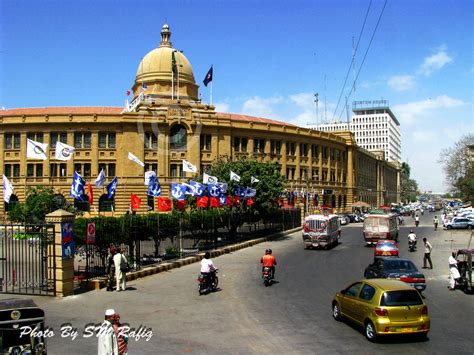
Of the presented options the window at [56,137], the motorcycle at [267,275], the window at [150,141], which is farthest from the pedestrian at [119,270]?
the window at [56,137]

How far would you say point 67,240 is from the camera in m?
17.9

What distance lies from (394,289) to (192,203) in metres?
32.6

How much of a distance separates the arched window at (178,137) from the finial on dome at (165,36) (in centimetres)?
2460

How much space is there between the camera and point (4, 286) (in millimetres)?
19625

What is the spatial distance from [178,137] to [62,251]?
50.5 metres

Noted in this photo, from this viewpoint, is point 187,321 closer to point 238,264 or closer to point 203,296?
point 203,296

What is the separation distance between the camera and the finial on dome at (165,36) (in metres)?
86.4

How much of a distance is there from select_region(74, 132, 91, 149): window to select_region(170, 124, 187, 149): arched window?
35.9 ft

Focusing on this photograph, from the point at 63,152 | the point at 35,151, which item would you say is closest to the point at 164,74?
the point at 63,152

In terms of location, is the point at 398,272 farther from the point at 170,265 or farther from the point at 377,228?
the point at 377,228

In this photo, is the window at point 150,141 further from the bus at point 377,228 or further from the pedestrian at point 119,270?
the pedestrian at point 119,270

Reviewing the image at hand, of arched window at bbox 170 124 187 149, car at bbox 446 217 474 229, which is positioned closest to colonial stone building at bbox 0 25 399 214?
arched window at bbox 170 124 187 149

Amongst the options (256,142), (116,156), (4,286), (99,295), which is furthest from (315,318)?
(256,142)

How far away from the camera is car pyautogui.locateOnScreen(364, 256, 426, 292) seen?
1764 centimetres
